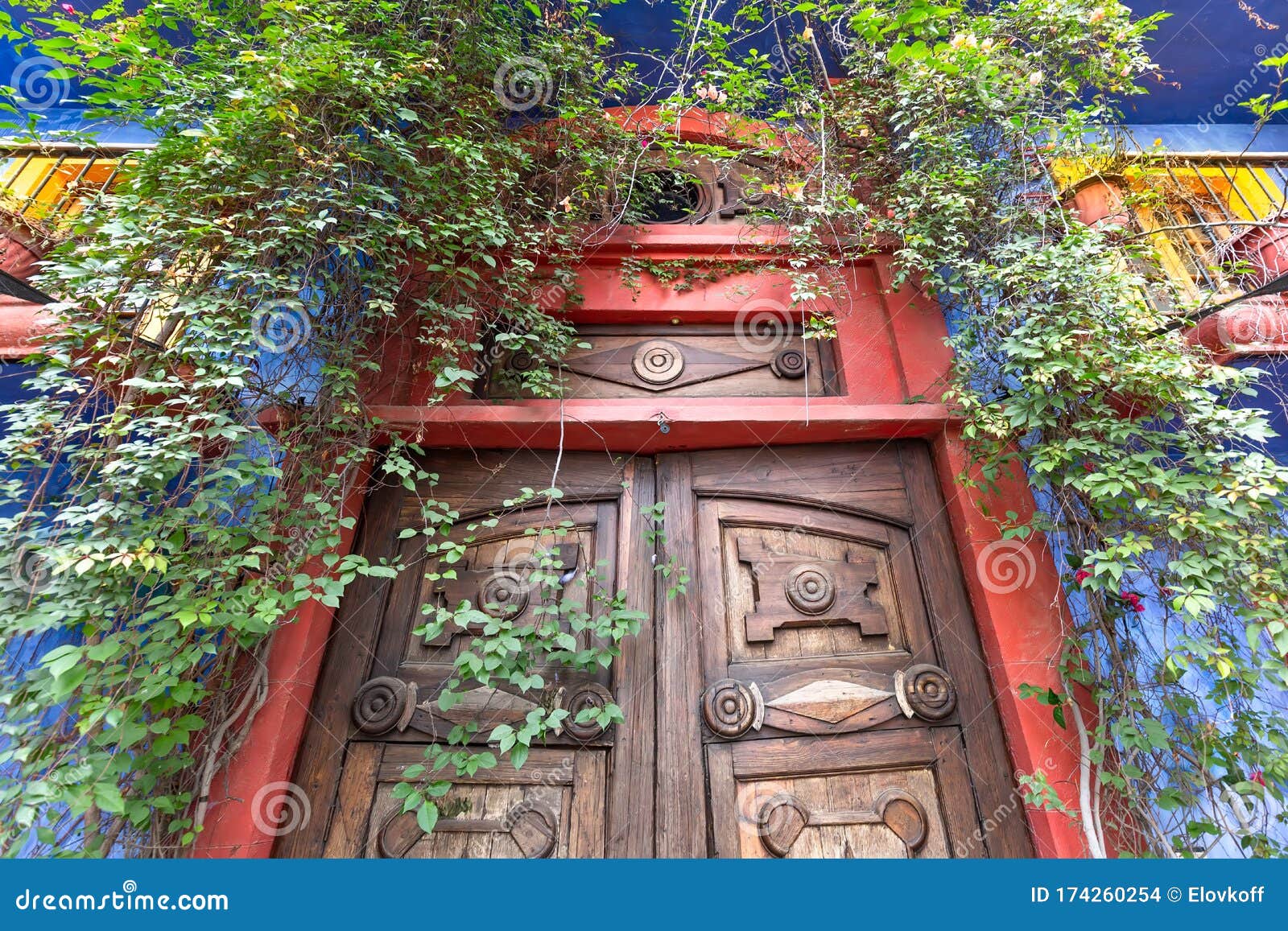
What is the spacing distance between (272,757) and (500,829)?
77cm

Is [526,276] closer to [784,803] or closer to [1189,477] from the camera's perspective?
[784,803]

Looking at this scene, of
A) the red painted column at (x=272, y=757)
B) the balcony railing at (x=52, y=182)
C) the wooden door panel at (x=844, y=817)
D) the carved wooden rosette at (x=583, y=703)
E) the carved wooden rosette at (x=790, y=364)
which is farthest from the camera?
the carved wooden rosette at (x=790, y=364)

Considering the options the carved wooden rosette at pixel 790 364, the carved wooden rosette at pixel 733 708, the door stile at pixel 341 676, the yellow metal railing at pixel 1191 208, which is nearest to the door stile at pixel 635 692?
the carved wooden rosette at pixel 733 708

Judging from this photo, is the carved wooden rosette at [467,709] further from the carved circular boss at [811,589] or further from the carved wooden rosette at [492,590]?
the carved circular boss at [811,589]

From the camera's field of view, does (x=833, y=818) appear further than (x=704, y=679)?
No

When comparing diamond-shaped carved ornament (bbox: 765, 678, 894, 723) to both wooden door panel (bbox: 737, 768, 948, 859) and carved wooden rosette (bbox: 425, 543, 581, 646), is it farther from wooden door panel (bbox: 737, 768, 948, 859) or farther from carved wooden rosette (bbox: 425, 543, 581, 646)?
carved wooden rosette (bbox: 425, 543, 581, 646)

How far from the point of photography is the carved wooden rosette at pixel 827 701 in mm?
2025

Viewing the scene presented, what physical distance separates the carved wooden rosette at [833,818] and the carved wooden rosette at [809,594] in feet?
1.76

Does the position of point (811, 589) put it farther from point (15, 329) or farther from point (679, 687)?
point (15, 329)

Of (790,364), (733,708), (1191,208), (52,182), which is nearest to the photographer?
(733,708)

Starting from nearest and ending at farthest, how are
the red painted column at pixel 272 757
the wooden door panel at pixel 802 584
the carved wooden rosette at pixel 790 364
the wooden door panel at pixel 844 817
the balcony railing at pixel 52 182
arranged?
the red painted column at pixel 272 757 → the wooden door panel at pixel 844 817 → the wooden door panel at pixel 802 584 → the balcony railing at pixel 52 182 → the carved wooden rosette at pixel 790 364

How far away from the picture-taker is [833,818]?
1.91m

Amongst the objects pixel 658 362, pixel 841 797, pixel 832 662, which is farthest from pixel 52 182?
pixel 841 797

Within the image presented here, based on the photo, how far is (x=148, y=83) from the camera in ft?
6.84
